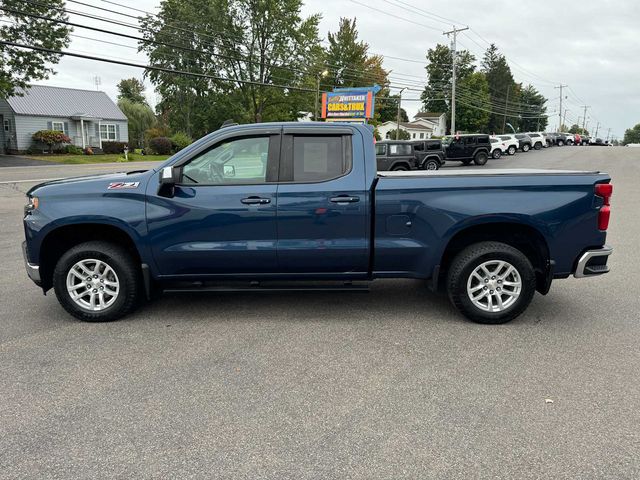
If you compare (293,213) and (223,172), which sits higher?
(223,172)

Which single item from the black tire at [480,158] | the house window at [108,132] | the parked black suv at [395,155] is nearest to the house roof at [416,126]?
the house window at [108,132]

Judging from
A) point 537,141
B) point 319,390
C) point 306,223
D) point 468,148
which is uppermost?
point 537,141

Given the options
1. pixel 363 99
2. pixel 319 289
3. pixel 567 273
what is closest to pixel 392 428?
pixel 319 289

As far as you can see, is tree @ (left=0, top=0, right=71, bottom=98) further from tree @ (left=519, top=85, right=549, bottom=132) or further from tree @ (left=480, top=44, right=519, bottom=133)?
tree @ (left=519, top=85, right=549, bottom=132)

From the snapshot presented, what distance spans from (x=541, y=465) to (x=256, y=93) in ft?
170

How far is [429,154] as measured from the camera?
27.3m

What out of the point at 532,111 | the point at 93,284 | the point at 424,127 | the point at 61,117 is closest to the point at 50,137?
the point at 61,117

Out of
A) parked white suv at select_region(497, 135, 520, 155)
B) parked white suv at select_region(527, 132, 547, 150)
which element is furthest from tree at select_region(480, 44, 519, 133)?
parked white suv at select_region(497, 135, 520, 155)

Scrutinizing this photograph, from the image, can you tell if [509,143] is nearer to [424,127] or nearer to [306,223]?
[306,223]

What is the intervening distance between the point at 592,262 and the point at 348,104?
119 ft

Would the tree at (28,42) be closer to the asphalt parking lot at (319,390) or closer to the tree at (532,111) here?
the asphalt parking lot at (319,390)

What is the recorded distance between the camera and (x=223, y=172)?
4898 millimetres

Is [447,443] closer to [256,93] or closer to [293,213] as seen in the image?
[293,213]

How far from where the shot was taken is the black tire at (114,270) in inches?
192
